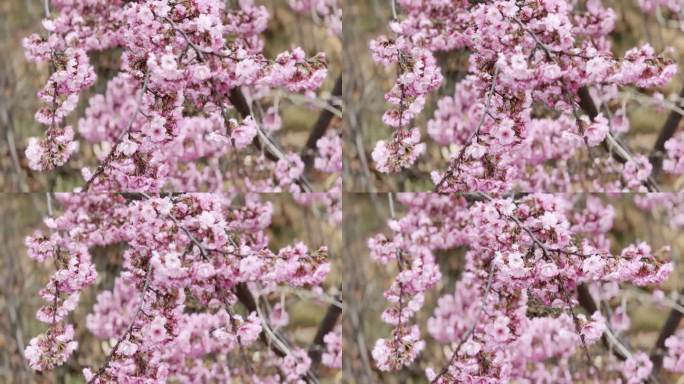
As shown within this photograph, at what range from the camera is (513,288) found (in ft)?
8.75

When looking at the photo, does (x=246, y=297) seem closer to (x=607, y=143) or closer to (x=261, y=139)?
(x=261, y=139)

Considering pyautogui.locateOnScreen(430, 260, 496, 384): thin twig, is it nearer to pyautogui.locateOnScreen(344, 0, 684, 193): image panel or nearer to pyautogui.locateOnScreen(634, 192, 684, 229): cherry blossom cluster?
pyautogui.locateOnScreen(344, 0, 684, 193): image panel

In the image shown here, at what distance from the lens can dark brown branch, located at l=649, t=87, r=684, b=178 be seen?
266 centimetres

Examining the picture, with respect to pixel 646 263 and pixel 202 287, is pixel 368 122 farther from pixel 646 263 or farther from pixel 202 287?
pixel 646 263

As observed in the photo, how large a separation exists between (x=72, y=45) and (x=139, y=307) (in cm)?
73

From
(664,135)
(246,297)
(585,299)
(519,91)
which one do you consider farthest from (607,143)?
(246,297)

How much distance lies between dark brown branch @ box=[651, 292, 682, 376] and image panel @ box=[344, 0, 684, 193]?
0.35 meters

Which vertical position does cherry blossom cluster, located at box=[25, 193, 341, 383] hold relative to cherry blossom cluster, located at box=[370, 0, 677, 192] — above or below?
below

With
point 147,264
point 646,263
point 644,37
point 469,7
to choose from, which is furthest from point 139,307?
point 644,37

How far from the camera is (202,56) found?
2.63 meters

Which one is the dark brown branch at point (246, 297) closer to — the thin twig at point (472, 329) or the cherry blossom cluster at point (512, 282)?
the cherry blossom cluster at point (512, 282)

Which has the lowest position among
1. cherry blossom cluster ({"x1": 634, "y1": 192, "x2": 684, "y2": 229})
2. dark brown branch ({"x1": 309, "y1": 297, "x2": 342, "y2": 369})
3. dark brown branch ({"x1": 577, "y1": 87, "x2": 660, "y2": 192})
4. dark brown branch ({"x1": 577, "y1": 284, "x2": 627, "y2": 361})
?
dark brown branch ({"x1": 309, "y1": 297, "x2": 342, "y2": 369})

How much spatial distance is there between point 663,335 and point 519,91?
30.4 inches

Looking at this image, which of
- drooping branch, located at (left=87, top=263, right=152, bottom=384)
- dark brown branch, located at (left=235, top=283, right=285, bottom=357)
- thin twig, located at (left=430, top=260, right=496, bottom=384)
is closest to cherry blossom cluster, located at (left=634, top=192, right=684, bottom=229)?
thin twig, located at (left=430, top=260, right=496, bottom=384)
